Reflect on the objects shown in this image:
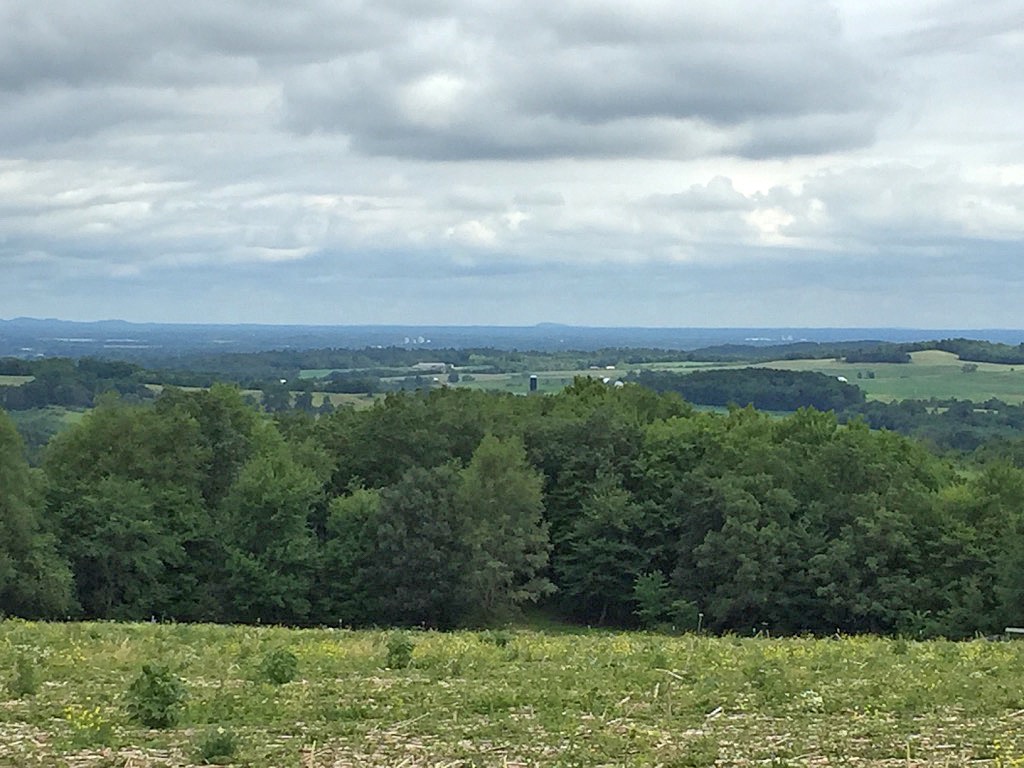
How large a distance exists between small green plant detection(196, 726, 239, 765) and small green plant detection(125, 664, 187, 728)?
1559mm

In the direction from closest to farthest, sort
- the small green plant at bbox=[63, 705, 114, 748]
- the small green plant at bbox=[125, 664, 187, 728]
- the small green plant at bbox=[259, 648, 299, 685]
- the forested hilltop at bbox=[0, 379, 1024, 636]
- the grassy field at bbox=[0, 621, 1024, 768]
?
the grassy field at bbox=[0, 621, 1024, 768] → the small green plant at bbox=[63, 705, 114, 748] → the small green plant at bbox=[125, 664, 187, 728] → the small green plant at bbox=[259, 648, 299, 685] → the forested hilltop at bbox=[0, 379, 1024, 636]

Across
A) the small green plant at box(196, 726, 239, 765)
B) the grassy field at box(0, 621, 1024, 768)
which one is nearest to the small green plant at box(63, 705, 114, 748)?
the grassy field at box(0, 621, 1024, 768)

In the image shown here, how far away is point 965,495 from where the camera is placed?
5897 centimetres

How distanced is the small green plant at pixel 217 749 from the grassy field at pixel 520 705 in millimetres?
17

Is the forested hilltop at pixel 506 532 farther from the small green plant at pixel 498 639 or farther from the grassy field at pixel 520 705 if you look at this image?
the grassy field at pixel 520 705

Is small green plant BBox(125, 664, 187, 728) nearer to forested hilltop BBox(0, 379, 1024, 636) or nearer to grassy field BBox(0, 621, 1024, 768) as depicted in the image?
grassy field BBox(0, 621, 1024, 768)

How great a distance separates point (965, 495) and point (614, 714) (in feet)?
165

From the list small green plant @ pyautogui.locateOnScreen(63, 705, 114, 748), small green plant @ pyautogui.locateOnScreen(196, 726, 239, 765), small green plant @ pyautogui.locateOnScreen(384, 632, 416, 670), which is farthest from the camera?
small green plant @ pyautogui.locateOnScreen(384, 632, 416, 670)

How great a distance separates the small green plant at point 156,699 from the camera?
12945 mm

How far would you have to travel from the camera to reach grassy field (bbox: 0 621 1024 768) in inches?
453

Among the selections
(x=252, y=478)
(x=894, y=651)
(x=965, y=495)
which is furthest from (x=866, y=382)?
(x=894, y=651)

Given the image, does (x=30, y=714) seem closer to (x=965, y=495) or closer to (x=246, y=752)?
(x=246, y=752)

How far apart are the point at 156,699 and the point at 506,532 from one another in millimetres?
46860

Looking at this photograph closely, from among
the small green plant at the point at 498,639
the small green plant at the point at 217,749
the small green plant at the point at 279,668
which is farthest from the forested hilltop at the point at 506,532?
the small green plant at the point at 217,749
